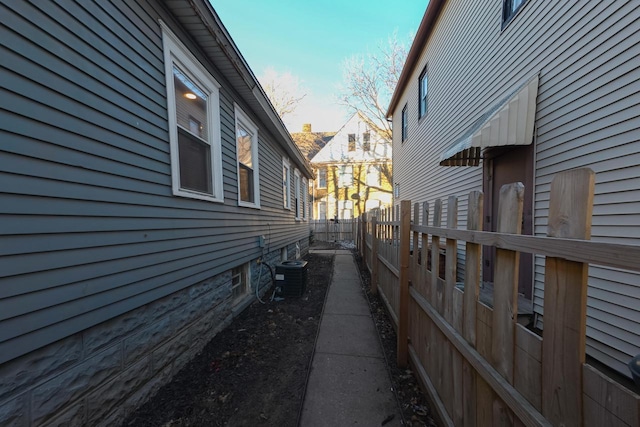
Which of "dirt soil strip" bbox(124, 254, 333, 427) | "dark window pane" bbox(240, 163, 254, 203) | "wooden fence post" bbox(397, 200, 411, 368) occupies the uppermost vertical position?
"dark window pane" bbox(240, 163, 254, 203)

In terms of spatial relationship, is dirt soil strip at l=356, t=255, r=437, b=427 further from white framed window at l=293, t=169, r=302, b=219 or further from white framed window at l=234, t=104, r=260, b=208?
white framed window at l=293, t=169, r=302, b=219

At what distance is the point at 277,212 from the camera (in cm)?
683

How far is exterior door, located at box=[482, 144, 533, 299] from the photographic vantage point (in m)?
3.72

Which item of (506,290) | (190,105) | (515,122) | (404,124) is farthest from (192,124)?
(404,124)

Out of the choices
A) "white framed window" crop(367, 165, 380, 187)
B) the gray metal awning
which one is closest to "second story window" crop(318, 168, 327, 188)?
"white framed window" crop(367, 165, 380, 187)

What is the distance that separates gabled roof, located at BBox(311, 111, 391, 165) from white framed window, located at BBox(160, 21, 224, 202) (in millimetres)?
16997

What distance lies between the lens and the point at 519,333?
3.92ft

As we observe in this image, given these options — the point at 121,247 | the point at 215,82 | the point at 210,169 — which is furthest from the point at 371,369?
the point at 215,82

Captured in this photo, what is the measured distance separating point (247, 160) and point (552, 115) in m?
4.61

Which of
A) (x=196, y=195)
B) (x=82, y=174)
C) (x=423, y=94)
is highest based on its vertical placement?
(x=423, y=94)

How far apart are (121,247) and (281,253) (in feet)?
17.9

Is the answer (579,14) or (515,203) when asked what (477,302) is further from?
A: (579,14)

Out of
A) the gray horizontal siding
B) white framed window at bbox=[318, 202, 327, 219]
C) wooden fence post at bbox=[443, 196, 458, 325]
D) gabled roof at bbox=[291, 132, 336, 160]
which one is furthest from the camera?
gabled roof at bbox=[291, 132, 336, 160]

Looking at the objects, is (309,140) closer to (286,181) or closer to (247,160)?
(286,181)
